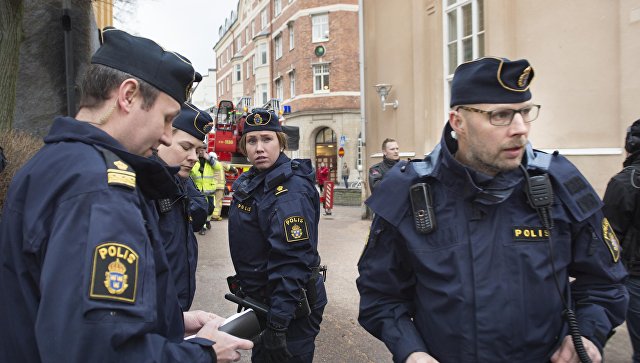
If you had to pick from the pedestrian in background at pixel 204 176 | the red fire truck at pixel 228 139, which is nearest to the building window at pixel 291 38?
the red fire truck at pixel 228 139

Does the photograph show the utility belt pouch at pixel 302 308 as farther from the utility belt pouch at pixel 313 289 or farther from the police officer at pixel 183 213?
the police officer at pixel 183 213

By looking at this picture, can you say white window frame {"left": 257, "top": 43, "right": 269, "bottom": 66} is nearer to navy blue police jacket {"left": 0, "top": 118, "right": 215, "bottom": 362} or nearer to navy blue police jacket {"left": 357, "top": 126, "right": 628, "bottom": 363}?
navy blue police jacket {"left": 357, "top": 126, "right": 628, "bottom": 363}

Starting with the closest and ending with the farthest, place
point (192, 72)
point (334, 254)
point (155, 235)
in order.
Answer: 1. point (155, 235)
2. point (192, 72)
3. point (334, 254)

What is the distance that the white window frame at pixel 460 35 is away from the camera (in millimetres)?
9766

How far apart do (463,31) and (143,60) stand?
1004 cm

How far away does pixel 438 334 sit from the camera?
1940mm

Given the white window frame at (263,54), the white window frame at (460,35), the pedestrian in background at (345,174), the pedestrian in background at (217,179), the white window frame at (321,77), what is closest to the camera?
the white window frame at (460,35)

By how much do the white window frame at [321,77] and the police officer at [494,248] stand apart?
31.8m

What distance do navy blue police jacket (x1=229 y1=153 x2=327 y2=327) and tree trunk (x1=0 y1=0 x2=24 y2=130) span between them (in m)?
3.91

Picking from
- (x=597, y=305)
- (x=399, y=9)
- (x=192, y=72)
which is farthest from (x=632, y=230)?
(x=399, y=9)

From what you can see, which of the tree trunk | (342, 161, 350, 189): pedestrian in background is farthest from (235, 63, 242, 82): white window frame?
the tree trunk

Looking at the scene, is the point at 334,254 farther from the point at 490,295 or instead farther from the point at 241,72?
the point at 241,72

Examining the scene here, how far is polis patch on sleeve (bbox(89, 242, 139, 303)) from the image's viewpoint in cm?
114

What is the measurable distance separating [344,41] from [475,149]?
32188 millimetres
